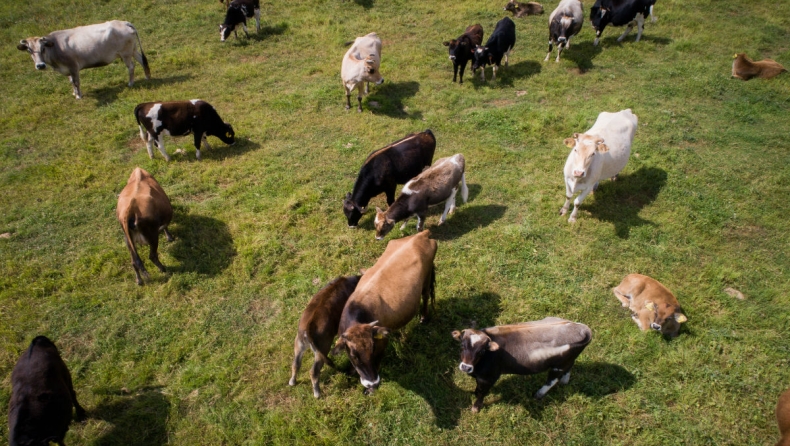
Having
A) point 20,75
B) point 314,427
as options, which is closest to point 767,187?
point 314,427

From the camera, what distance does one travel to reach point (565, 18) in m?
13.5

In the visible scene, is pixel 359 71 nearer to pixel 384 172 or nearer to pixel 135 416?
pixel 384 172

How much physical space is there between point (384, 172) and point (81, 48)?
1113 cm

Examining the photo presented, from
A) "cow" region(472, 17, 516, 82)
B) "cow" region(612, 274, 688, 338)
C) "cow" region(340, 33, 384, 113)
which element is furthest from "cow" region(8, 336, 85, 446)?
"cow" region(472, 17, 516, 82)

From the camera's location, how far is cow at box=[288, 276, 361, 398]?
205 inches

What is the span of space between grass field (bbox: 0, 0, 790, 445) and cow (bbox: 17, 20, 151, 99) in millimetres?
695

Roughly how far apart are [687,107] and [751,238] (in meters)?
5.26

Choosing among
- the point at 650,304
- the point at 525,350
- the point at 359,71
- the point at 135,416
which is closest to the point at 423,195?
the point at 525,350

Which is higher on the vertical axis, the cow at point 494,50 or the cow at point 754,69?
the cow at point 494,50

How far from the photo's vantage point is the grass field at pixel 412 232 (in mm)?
5359

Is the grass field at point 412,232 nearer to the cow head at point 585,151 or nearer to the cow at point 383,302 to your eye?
the cow at point 383,302

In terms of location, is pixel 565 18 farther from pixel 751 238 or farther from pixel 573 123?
pixel 751 238

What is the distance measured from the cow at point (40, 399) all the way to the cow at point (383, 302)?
308cm

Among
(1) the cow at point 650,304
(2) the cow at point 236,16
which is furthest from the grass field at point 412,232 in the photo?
(2) the cow at point 236,16
